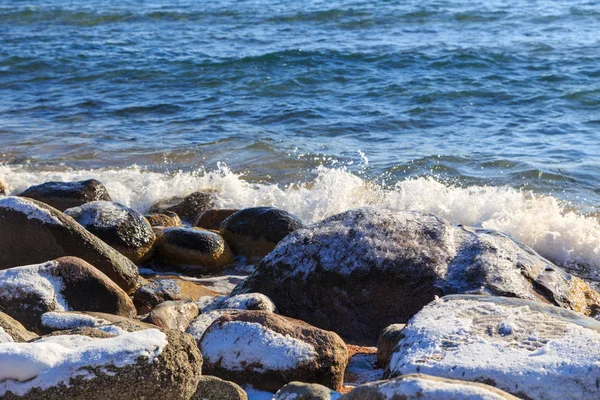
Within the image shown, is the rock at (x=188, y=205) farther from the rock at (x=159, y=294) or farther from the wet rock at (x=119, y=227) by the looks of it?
the rock at (x=159, y=294)

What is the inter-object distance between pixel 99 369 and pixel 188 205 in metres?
5.33

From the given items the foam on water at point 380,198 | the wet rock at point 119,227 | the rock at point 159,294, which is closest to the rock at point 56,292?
the rock at point 159,294

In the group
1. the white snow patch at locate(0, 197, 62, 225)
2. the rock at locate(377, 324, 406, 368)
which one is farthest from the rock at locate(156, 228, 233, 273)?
the rock at locate(377, 324, 406, 368)

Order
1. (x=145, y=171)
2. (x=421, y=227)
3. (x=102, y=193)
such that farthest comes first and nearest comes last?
(x=145, y=171) → (x=102, y=193) → (x=421, y=227)

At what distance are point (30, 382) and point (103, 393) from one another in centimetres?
25

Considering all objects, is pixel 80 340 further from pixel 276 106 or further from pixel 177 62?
pixel 177 62

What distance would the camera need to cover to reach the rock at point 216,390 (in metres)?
3.28

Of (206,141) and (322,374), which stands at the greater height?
(322,374)

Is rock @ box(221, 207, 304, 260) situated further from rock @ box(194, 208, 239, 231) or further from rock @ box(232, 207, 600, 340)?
rock @ box(232, 207, 600, 340)

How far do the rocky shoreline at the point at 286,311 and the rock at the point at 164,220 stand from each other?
0.64 m

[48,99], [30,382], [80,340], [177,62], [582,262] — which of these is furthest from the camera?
[177,62]

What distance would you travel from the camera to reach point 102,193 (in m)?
7.65

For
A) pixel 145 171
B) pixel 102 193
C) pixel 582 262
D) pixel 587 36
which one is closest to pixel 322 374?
pixel 582 262

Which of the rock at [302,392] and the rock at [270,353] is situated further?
the rock at [270,353]
